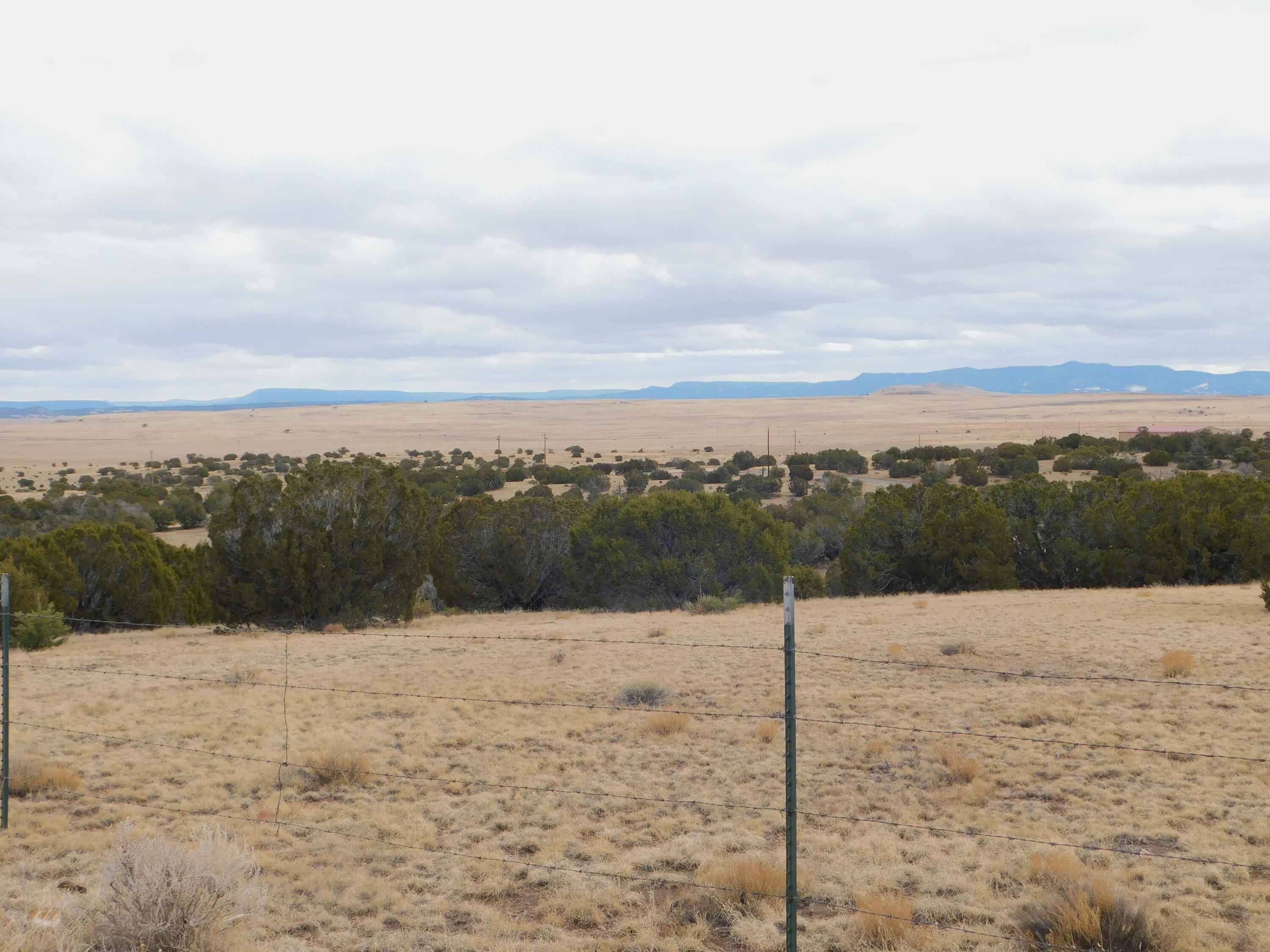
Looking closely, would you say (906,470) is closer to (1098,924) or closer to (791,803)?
(1098,924)

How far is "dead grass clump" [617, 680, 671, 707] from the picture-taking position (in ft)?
47.6

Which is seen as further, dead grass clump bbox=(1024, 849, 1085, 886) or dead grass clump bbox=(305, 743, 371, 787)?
dead grass clump bbox=(305, 743, 371, 787)

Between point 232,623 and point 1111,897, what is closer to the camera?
point 1111,897

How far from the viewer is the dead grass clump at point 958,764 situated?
33.9ft

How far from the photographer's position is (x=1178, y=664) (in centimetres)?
1539

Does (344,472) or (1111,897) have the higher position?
(344,472)

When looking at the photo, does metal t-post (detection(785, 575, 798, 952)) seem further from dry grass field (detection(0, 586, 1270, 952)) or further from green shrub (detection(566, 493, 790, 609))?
green shrub (detection(566, 493, 790, 609))

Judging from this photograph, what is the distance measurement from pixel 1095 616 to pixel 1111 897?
16846 millimetres

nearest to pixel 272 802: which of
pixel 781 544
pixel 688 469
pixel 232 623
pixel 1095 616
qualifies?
pixel 232 623

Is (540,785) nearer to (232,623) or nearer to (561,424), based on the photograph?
(232,623)

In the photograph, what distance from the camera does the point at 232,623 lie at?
82.0 ft

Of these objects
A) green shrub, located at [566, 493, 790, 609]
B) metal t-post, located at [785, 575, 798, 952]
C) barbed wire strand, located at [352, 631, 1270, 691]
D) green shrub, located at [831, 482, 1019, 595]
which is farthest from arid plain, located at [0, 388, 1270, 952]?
green shrub, located at [831, 482, 1019, 595]

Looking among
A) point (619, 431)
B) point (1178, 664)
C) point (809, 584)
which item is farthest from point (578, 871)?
point (619, 431)

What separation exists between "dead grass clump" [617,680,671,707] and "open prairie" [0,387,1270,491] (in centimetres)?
7698
